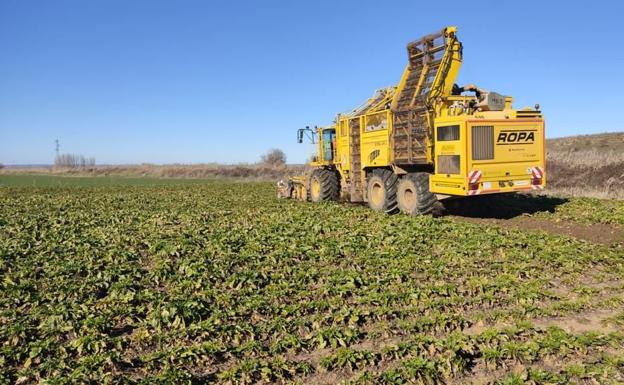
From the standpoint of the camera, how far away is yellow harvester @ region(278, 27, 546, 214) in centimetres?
1217

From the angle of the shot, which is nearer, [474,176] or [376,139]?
[474,176]

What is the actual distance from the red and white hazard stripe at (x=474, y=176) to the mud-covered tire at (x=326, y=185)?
734 cm

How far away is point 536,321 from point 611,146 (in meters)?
48.1

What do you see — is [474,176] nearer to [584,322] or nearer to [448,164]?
[448,164]

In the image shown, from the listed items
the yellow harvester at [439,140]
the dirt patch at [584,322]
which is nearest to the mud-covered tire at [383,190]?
the yellow harvester at [439,140]

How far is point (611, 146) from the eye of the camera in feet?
151

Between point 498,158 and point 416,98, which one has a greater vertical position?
point 416,98

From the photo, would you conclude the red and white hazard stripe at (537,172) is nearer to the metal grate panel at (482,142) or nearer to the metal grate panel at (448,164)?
the metal grate panel at (482,142)

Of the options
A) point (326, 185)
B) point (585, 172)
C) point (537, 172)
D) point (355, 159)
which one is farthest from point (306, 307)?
point (585, 172)

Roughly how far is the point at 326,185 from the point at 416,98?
5.98 m

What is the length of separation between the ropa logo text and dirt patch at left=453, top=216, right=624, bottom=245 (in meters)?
2.20

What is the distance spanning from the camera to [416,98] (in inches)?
539

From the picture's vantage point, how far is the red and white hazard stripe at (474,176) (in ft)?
39.5

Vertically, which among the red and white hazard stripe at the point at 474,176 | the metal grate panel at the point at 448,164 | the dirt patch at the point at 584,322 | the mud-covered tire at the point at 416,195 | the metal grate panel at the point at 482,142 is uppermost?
the metal grate panel at the point at 482,142
